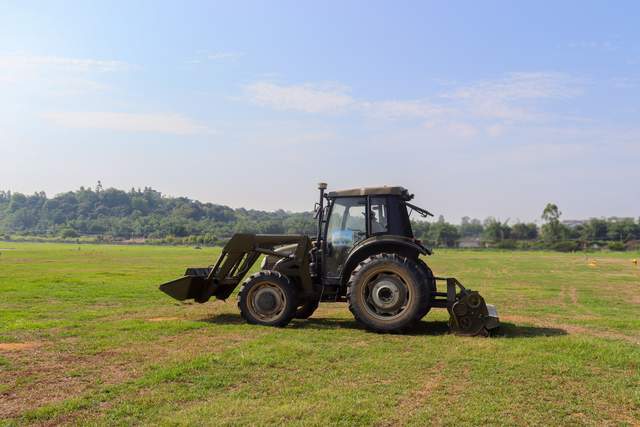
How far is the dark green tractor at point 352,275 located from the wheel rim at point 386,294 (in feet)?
0.06

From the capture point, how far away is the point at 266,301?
1085 cm

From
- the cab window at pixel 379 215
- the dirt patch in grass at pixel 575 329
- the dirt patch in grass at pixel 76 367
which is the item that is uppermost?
the cab window at pixel 379 215

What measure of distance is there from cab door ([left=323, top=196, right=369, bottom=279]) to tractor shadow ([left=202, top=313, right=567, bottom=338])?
1.07m

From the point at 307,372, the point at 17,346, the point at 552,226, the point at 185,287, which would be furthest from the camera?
the point at 552,226

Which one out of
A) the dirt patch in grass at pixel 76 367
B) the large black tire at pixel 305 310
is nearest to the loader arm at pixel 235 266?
the large black tire at pixel 305 310

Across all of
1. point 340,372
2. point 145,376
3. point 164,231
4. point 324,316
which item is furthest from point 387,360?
point 164,231

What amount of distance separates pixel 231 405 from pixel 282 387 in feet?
2.79

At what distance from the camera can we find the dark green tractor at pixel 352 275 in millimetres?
9867

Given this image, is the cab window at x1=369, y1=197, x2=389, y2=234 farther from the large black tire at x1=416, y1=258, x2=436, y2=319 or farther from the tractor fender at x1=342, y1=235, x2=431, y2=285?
the large black tire at x1=416, y1=258, x2=436, y2=319

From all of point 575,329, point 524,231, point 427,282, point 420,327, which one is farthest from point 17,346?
point 524,231

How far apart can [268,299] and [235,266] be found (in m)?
1.55

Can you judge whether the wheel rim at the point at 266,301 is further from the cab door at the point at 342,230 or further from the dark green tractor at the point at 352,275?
the cab door at the point at 342,230

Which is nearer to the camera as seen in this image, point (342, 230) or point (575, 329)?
point (342, 230)

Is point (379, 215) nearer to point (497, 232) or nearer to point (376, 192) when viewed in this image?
point (376, 192)
